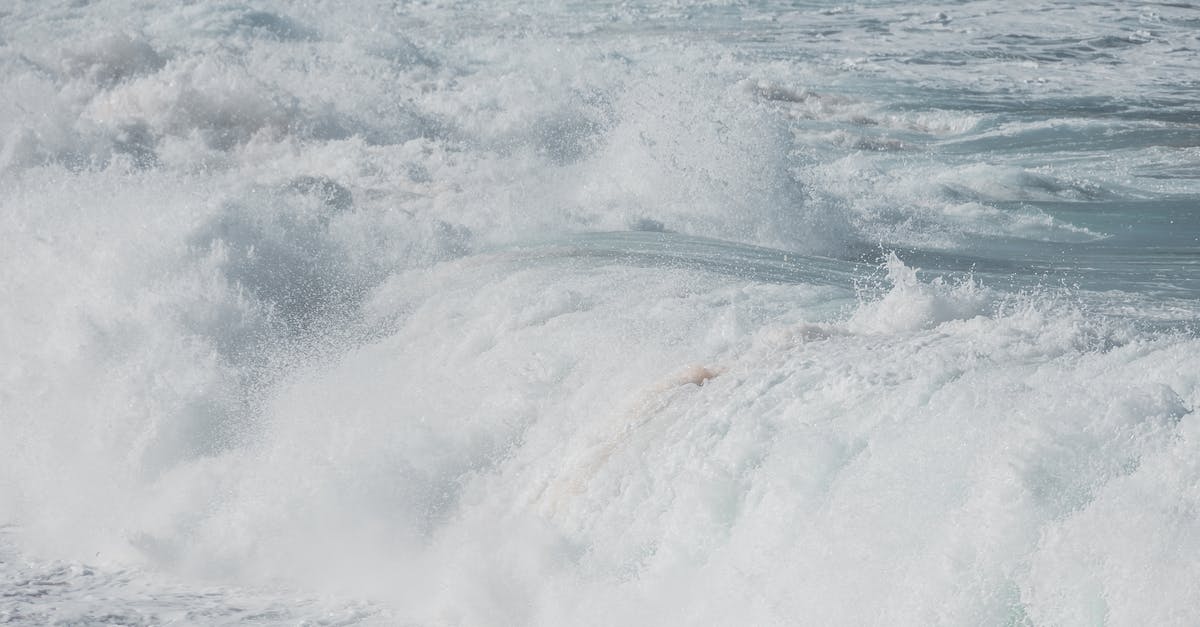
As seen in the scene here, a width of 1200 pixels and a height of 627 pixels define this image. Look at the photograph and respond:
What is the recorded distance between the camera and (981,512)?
429cm

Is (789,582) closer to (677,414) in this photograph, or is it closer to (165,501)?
(677,414)

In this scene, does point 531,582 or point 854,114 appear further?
point 854,114

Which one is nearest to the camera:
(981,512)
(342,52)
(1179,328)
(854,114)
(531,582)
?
(981,512)

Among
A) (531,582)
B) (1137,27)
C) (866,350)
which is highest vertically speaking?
(866,350)

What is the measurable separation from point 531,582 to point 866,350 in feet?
5.38

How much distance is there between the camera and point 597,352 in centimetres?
667

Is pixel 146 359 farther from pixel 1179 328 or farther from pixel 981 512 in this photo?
pixel 1179 328

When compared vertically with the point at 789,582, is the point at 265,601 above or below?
below

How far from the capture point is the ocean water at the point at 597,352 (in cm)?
448

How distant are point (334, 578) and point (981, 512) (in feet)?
9.29

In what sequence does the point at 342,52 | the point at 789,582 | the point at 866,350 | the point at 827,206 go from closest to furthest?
the point at 789,582
the point at 866,350
the point at 827,206
the point at 342,52

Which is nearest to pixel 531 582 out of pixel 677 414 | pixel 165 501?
pixel 677 414

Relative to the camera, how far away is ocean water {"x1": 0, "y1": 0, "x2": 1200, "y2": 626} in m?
4.48

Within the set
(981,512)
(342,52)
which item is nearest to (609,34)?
(342,52)
